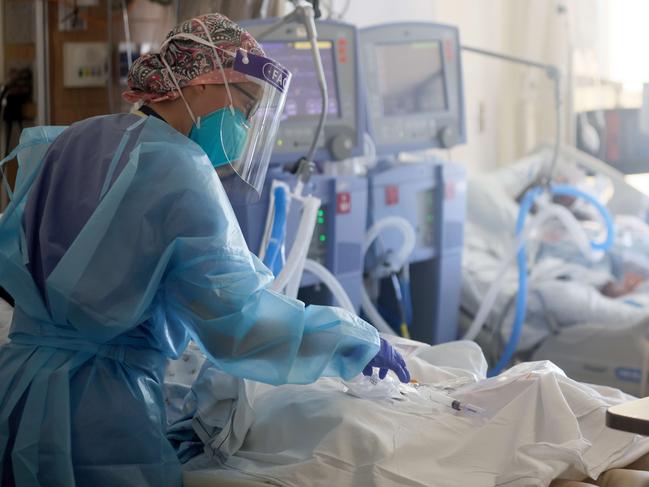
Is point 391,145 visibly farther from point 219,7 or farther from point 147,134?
point 147,134

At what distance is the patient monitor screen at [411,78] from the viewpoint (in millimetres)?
4012

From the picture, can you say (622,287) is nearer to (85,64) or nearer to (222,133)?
(85,64)

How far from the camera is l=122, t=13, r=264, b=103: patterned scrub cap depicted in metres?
1.96

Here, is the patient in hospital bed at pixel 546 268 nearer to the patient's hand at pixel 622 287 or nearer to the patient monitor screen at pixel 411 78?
the patient's hand at pixel 622 287

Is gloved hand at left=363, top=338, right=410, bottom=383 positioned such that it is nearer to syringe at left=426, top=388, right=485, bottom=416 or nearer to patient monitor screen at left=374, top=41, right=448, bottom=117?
syringe at left=426, top=388, right=485, bottom=416

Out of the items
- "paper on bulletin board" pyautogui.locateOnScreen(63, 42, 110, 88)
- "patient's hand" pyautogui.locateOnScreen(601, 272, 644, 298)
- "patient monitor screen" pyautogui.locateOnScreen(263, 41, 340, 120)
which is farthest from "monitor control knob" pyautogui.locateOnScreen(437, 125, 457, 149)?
"paper on bulletin board" pyautogui.locateOnScreen(63, 42, 110, 88)

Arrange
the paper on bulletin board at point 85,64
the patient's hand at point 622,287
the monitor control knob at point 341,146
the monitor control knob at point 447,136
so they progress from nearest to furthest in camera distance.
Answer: the monitor control knob at point 341,146, the paper on bulletin board at point 85,64, the monitor control knob at point 447,136, the patient's hand at point 622,287

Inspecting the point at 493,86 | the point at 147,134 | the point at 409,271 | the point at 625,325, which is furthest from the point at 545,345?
the point at 147,134

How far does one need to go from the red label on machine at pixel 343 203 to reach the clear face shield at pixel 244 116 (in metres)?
1.42

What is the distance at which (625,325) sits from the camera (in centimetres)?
401

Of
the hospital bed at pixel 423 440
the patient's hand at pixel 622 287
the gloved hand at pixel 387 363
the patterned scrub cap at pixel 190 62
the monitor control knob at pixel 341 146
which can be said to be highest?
the patterned scrub cap at pixel 190 62

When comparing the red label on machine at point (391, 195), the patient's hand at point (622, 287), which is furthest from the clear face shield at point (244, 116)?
the patient's hand at point (622, 287)

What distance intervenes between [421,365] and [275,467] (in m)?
0.53

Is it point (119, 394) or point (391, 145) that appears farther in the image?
point (391, 145)
